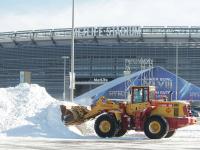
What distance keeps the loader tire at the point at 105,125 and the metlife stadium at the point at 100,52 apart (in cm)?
11270

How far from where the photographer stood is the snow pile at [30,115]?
25.2 metres

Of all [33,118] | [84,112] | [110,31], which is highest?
[110,31]

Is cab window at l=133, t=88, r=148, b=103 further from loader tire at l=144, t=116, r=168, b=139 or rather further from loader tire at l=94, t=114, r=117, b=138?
loader tire at l=94, t=114, r=117, b=138

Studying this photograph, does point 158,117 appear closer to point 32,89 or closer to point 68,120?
point 68,120

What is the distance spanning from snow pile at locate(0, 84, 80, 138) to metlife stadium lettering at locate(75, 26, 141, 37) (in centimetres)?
11011

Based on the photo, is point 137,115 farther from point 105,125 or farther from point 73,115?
point 73,115

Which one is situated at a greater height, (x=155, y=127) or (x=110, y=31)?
(x=110, y=31)

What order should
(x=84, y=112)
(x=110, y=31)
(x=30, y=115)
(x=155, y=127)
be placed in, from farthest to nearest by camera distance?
(x=110, y=31) < (x=30, y=115) < (x=84, y=112) < (x=155, y=127)

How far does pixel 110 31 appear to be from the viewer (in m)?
139

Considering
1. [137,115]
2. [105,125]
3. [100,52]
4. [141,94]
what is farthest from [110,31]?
[105,125]

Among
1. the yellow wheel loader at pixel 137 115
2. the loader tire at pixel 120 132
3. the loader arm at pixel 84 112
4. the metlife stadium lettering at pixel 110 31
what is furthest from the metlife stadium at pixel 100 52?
the loader tire at pixel 120 132

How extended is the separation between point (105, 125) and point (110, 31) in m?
115

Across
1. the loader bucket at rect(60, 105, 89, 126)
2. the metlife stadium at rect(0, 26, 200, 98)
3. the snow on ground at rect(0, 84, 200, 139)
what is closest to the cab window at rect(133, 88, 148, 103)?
the snow on ground at rect(0, 84, 200, 139)

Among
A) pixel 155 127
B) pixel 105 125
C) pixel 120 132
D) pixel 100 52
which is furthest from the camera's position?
pixel 100 52
